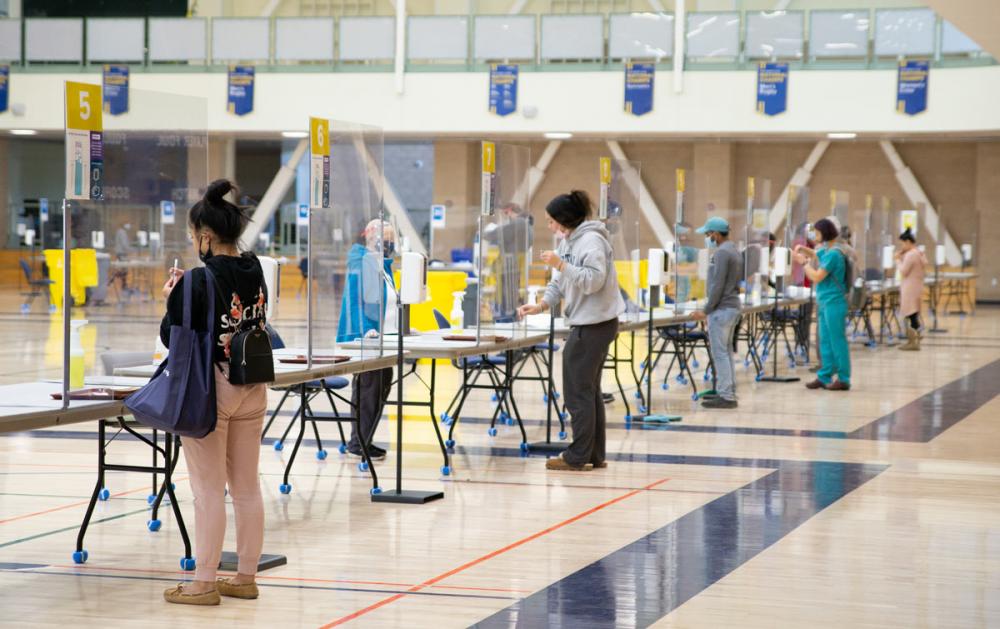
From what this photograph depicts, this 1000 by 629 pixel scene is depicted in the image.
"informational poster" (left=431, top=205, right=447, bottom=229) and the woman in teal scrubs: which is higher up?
"informational poster" (left=431, top=205, right=447, bottom=229)

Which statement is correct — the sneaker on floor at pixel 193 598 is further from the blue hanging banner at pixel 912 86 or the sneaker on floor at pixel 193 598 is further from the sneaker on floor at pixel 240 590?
the blue hanging banner at pixel 912 86

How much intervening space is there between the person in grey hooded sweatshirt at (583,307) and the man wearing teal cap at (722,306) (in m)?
3.13

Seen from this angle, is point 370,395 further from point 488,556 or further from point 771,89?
point 771,89

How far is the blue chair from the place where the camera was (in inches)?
798

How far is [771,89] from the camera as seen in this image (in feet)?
66.8

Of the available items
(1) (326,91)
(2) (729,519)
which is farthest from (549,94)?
(2) (729,519)

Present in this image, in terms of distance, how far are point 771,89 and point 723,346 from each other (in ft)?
35.4

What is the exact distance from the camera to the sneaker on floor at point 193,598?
448 cm

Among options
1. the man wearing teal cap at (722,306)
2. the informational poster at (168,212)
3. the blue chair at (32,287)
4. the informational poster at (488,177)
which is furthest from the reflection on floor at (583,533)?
the blue chair at (32,287)

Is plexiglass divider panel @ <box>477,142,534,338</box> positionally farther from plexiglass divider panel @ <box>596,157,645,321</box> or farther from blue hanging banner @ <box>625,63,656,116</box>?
blue hanging banner @ <box>625,63,656,116</box>

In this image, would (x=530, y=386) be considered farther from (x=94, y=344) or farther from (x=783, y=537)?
(x=783, y=537)

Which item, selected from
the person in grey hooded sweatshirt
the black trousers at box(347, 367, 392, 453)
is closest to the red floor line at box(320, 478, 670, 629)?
the person in grey hooded sweatshirt

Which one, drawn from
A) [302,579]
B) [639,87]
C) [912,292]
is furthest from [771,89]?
[302,579]

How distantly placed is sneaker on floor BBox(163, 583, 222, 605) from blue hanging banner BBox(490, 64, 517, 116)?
56.7 ft
